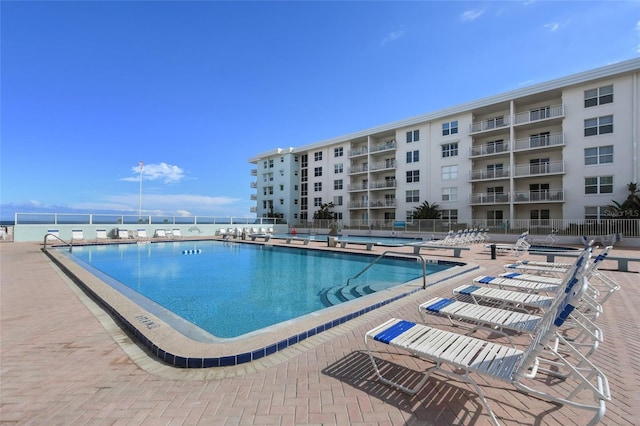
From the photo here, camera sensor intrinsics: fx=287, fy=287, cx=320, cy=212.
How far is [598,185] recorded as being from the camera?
21203 millimetres

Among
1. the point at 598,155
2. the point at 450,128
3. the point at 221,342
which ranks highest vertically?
the point at 450,128

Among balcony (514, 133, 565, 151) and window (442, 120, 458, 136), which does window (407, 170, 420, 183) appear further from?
balcony (514, 133, 565, 151)

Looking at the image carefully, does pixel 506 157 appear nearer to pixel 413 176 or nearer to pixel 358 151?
pixel 413 176

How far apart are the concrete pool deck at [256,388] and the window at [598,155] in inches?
960

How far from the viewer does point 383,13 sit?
12484 millimetres

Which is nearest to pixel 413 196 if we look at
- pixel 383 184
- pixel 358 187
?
pixel 383 184

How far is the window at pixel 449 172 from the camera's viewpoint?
28.5 meters

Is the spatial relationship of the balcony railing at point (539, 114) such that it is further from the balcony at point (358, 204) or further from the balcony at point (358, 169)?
the balcony at point (358, 204)

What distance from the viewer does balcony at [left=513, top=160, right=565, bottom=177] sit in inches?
902

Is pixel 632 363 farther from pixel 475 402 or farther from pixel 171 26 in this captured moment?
pixel 171 26

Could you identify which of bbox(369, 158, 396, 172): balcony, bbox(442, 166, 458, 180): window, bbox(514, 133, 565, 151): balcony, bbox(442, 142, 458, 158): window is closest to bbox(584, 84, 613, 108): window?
bbox(514, 133, 565, 151): balcony

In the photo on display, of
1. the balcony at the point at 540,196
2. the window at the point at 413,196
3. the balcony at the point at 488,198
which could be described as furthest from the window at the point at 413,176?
the balcony at the point at 540,196

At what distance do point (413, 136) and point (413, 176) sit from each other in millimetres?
4482

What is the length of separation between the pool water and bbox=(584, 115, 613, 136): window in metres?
21.0
